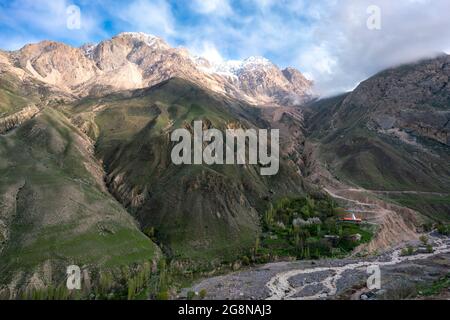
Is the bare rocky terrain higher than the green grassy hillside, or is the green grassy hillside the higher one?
the green grassy hillside

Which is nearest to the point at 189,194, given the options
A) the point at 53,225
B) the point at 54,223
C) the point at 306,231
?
the point at 306,231

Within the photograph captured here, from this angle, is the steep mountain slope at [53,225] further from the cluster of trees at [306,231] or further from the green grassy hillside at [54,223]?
the cluster of trees at [306,231]

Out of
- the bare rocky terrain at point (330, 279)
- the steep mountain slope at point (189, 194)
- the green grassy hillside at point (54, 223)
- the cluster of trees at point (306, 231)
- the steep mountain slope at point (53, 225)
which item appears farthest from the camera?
the steep mountain slope at point (189, 194)

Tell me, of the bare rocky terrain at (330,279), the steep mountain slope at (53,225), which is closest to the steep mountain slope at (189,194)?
the steep mountain slope at (53,225)

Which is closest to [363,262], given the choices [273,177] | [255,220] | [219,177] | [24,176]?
[255,220]

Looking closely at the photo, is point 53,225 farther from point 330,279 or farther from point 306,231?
point 306,231

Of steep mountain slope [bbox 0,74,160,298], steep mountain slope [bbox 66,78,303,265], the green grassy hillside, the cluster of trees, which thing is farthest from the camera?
steep mountain slope [bbox 66,78,303,265]

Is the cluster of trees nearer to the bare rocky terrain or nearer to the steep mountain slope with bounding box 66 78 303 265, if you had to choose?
the steep mountain slope with bounding box 66 78 303 265

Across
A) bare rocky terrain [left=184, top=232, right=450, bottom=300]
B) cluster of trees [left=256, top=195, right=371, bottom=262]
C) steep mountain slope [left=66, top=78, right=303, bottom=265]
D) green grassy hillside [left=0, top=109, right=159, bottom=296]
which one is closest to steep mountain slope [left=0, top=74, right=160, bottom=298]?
green grassy hillside [left=0, top=109, right=159, bottom=296]

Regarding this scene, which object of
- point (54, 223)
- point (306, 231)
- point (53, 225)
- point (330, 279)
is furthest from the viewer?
point (306, 231)

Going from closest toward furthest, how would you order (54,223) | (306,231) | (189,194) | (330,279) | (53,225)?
1. (330,279)
2. (53,225)
3. (54,223)
4. (306,231)
5. (189,194)

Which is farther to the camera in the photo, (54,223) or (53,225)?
(54,223)
